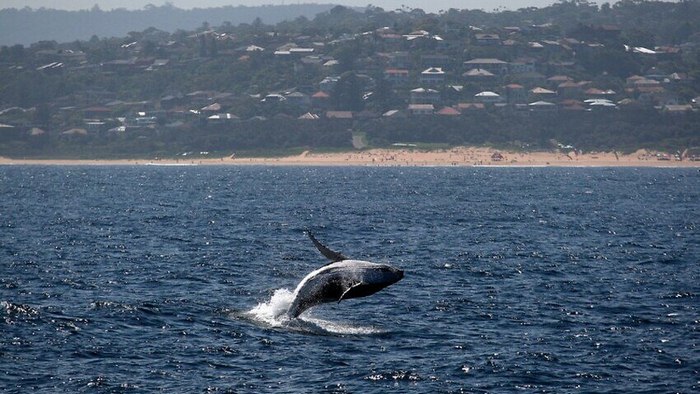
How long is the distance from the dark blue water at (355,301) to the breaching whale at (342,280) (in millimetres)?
1502

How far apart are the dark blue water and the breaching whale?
59.1 inches

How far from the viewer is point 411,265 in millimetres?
55000

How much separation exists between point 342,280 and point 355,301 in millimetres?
9275

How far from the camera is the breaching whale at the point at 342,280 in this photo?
3450 cm

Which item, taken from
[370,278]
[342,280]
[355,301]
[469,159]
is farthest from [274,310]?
[469,159]

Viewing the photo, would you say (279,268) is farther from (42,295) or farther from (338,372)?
(338,372)

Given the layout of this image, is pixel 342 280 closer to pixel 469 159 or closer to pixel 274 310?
pixel 274 310

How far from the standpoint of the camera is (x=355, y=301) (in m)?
44.4

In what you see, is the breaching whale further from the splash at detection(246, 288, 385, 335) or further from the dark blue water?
the dark blue water

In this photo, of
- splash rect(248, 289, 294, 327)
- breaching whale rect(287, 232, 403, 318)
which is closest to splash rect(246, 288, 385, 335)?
splash rect(248, 289, 294, 327)

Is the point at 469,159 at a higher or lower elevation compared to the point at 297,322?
lower

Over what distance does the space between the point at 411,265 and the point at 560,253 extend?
11668 mm

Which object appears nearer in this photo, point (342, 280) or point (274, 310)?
point (342, 280)

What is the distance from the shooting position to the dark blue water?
104 feet
